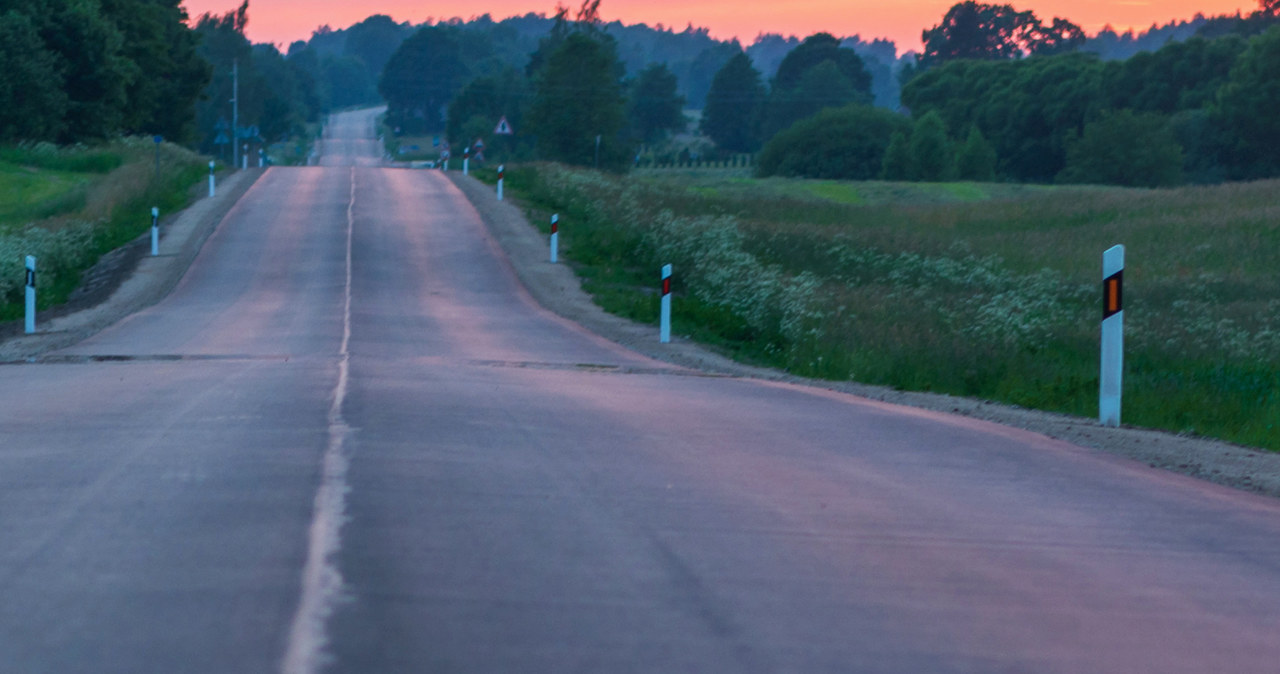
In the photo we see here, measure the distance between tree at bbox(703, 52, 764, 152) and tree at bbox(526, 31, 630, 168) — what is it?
55.9m

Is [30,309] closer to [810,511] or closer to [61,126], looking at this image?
[810,511]

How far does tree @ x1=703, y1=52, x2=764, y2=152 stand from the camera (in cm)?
15200

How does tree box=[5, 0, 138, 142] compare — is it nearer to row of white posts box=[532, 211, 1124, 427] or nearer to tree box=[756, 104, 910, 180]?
row of white posts box=[532, 211, 1124, 427]

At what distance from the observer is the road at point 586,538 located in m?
3.70

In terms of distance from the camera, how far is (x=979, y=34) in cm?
16750

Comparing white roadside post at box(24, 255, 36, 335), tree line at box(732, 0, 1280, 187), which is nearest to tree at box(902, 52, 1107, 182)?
tree line at box(732, 0, 1280, 187)

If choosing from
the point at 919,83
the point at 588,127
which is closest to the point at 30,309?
the point at 588,127

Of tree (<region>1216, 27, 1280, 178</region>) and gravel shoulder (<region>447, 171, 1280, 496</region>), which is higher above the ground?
tree (<region>1216, 27, 1280, 178</region>)

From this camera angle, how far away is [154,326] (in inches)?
699

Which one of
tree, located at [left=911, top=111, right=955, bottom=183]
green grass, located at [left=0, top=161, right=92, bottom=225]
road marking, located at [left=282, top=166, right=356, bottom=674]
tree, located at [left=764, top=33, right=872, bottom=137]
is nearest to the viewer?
road marking, located at [left=282, top=166, right=356, bottom=674]

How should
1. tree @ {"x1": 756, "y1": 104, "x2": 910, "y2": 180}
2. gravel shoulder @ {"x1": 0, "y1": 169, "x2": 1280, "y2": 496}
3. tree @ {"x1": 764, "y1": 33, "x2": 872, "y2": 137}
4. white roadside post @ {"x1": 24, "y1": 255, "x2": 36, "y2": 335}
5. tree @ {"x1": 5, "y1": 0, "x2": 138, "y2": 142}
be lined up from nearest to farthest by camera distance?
gravel shoulder @ {"x1": 0, "y1": 169, "x2": 1280, "y2": 496}
white roadside post @ {"x1": 24, "y1": 255, "x2": 36, "y2": 335}
tree @ {"x1": 5, "y1": 0, "x2": 138, "y2": 142}
tree @ {"x1": 756, "y1": 104, "x2": 910, "y2": 180}
tree @ {"x1": 764, "y1": 33, "x2": 872, "y2": 137}

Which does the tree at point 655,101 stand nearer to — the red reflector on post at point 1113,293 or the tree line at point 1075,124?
the tree line at point 1075,124

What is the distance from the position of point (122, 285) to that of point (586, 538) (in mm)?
20832

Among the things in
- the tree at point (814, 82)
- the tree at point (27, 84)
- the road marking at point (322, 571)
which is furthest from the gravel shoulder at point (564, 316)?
the tree at point (814, 82)
